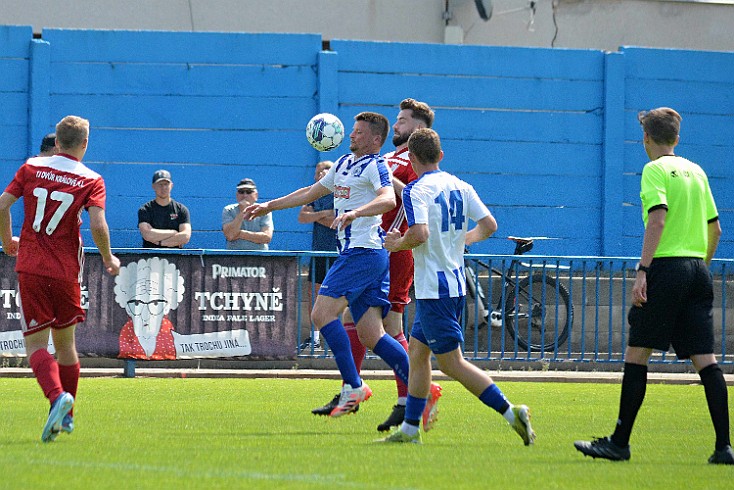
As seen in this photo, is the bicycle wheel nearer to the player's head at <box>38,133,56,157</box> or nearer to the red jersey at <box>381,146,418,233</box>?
the red jersey at <box>381,146,418,233</box>

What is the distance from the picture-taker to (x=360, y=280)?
28.8ft

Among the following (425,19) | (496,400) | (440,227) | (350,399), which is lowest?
(350,399)

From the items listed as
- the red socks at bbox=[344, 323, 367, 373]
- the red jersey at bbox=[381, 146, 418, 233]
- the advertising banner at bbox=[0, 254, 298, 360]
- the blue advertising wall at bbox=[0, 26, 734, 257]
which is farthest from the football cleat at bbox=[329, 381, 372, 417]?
the blue advertising wall at bbox=[0, 26, 734, 257]

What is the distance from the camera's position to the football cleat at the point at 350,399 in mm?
8766

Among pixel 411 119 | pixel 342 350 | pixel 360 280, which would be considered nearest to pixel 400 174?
pixel 411 119

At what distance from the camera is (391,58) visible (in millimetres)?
17297

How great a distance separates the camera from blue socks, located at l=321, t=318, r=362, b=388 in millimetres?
8805

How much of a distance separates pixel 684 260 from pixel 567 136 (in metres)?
10.8

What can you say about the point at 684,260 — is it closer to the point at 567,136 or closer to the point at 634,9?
the point at 567,136

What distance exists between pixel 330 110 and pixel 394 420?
9.07m

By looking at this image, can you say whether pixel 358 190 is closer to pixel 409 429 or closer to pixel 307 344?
pixel 409 429

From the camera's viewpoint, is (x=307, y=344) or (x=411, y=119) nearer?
(x=411, y=119)

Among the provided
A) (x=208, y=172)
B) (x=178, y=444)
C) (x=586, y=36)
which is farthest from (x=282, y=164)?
(x=178, y=444)

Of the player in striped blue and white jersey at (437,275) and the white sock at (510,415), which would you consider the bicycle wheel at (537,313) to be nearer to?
the player in striped blue and white jersey at (437,275)
